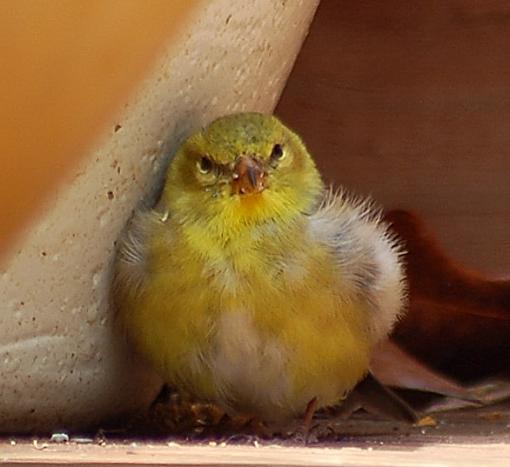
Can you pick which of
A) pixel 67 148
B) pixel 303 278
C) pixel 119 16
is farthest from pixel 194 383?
pixel 119 16

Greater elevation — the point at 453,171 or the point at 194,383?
the point at 453,171

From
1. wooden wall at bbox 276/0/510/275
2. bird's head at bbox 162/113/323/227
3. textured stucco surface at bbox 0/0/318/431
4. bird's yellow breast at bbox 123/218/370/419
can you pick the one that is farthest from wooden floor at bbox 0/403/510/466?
wooden wall at bbox 276/0/510/275

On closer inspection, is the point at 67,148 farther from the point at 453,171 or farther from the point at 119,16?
the point at 453,171

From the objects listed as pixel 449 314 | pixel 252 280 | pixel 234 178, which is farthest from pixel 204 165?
pixel 449 314

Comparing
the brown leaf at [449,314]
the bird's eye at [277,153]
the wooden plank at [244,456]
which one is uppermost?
the bird's eye at [277,153]

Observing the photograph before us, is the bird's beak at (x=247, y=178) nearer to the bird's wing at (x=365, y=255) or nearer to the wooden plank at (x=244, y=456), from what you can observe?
the bird's wing at (x=365, y=255)

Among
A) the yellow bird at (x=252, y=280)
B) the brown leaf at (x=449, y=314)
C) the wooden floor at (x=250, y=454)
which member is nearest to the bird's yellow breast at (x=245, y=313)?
the yellow bird at (x=252, y=280)
